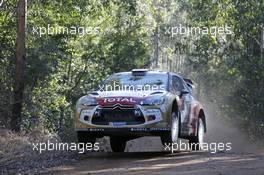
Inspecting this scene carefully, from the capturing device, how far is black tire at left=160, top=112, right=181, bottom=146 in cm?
1073

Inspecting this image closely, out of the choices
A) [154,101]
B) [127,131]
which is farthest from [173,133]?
[127,131]

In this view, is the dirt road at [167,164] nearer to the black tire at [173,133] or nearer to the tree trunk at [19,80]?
the black tire at [173,133]

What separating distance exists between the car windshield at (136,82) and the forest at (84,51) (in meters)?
3.90

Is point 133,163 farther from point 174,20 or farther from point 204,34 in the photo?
point 174,20

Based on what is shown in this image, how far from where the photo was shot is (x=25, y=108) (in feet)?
54.6

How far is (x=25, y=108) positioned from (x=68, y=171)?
8.09 metres

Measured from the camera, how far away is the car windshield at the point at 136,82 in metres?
11.4

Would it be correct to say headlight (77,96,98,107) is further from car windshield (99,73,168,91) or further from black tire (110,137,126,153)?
black tire (110,137,126,153)

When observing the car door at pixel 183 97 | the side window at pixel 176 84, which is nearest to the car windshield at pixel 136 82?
the side window at pixel 176 84

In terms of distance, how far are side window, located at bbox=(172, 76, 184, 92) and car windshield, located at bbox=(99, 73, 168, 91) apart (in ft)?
0.87

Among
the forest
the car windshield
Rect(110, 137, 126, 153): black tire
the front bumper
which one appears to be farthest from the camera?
the forest

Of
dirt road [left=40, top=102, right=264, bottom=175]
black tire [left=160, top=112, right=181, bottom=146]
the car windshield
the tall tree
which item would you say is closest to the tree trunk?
the tall tree

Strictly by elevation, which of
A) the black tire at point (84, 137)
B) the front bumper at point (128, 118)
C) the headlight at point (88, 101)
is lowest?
the black tire at point (84, 137)

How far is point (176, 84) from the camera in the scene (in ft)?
40.0
